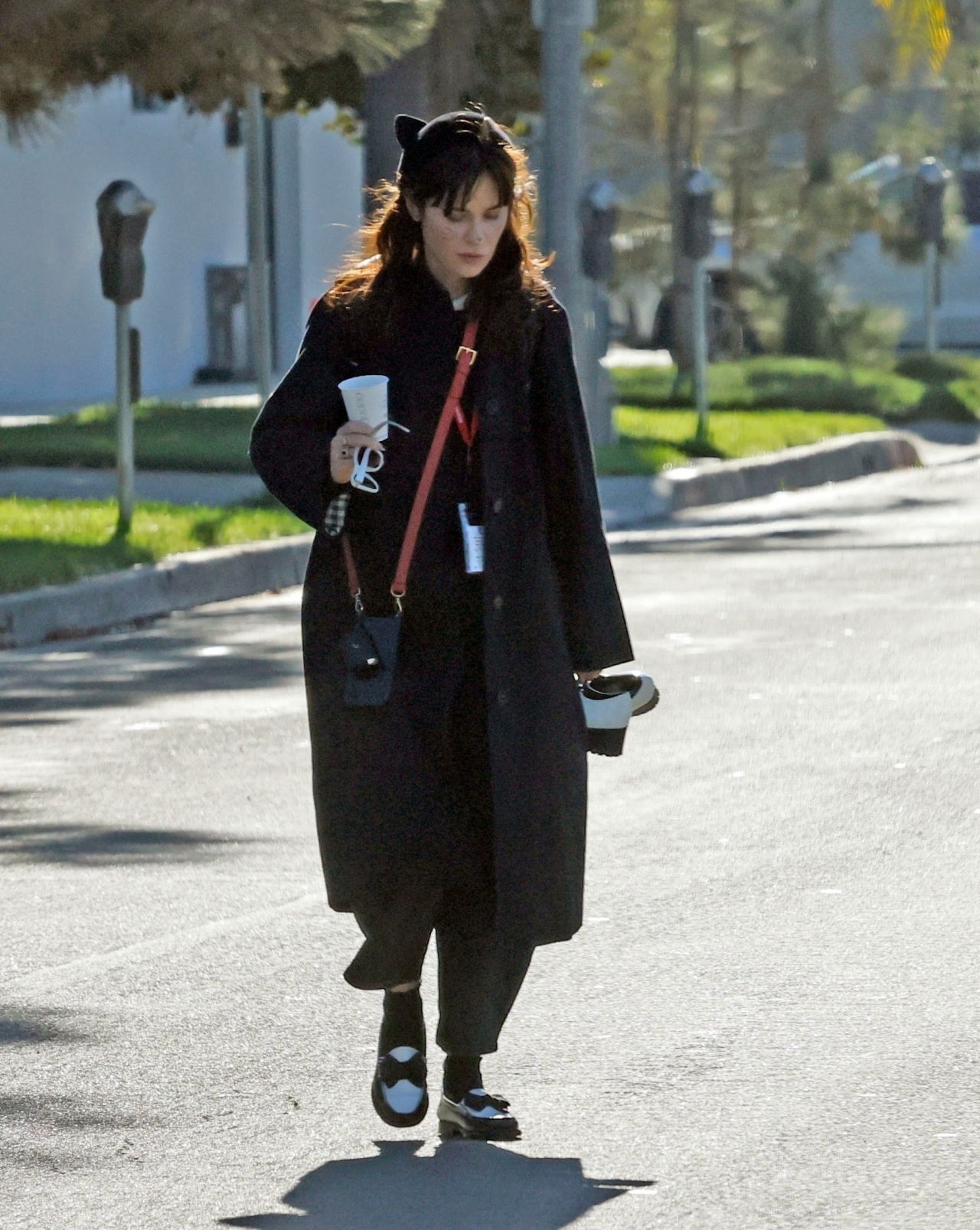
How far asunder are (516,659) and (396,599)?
22 centimetres

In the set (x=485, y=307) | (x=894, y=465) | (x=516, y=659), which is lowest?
(x=894, y=465)

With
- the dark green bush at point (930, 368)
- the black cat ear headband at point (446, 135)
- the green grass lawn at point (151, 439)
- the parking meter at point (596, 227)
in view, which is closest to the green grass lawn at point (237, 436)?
the green grass lawn at point (151, 439)

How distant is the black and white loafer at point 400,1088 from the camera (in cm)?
467

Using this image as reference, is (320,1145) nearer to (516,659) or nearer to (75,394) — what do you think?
(516,659)

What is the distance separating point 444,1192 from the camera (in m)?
4.39

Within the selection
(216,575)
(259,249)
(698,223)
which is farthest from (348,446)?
(698,223)

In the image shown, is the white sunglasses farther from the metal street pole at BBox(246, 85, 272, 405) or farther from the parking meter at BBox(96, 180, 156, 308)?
the metal street pole at BBox(246, 85, 272, 405)

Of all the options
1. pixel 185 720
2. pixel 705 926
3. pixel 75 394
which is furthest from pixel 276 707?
pixel 75 394

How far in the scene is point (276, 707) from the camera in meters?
9.42

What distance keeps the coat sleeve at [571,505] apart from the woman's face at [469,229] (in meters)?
0.15

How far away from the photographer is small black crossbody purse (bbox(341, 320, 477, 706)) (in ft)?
14.6

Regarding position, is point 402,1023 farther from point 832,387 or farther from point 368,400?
point 832,387

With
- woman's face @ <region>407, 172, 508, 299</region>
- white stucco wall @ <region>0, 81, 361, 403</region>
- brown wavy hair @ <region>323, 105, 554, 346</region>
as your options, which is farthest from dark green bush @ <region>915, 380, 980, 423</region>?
woman's face @ <region>407, 172, 508, 299</region>

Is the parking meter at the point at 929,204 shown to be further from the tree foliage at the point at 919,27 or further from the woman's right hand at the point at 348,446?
the woman's right hand at the point at 348,446
